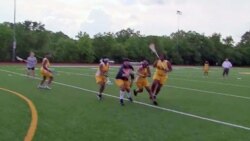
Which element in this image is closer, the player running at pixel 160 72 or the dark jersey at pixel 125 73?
the dark jersey at pixel 125 73

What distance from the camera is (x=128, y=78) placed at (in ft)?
55.7

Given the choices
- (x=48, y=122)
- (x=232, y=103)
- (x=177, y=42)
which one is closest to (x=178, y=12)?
(x=177, y=42)

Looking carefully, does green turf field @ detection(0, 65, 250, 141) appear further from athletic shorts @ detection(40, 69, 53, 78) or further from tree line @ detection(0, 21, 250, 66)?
tree line @ detection(0, 21, 250, 66)

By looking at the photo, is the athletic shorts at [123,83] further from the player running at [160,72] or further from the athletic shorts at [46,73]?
the athletic shorts at [46,73]

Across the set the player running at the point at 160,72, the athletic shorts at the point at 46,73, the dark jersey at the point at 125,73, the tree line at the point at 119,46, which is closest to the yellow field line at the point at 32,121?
the dark jersey at the point at 125,73

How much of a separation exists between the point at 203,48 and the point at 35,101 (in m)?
101

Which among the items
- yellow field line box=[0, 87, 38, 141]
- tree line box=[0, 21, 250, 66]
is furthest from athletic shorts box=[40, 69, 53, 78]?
tree line box=[0, 21, 250, 66]

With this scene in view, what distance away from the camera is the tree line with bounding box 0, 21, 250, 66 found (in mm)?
80625

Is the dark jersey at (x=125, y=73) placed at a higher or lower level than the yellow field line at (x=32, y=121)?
higher

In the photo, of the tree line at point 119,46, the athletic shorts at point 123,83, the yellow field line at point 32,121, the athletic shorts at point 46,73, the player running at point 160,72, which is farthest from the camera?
the tree line at point 119,46

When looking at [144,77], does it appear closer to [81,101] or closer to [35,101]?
[81,101]

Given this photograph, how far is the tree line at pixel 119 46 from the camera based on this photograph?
80.6m

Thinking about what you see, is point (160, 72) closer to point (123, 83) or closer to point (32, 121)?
point (123, 83)

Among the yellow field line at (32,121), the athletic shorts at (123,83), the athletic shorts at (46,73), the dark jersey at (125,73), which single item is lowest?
the yellow field line at (32,121)
